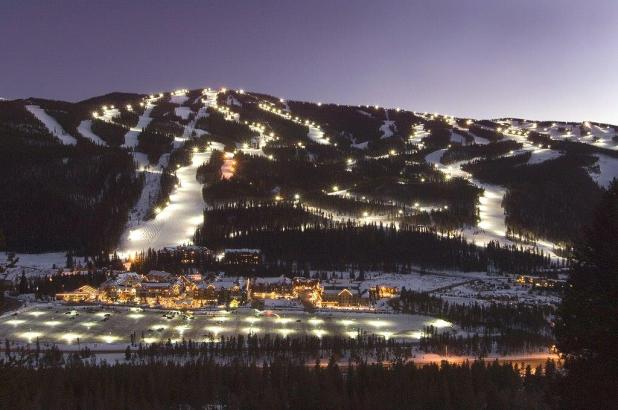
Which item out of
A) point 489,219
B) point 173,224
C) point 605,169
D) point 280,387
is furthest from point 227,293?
point 605,169

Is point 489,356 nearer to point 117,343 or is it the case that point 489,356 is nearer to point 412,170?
point 117,343

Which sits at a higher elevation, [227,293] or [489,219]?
[489,219]

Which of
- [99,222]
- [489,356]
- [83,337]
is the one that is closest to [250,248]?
[99,222]

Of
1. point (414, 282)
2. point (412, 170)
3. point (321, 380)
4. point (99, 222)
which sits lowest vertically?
point (321, 380)

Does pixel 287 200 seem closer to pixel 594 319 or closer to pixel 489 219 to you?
pixel 489 219

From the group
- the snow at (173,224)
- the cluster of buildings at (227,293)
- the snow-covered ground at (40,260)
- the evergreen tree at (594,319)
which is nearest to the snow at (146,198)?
the snow at (173,224)

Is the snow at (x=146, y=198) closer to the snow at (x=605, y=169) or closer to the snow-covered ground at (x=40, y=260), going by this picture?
the snow-covered ground at (x=40, y=260)

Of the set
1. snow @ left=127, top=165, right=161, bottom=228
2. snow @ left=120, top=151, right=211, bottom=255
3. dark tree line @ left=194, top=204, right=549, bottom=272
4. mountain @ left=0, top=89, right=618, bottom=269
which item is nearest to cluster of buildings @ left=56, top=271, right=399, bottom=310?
dark tree line @ left=194, top=204, right=549, bottom=272
